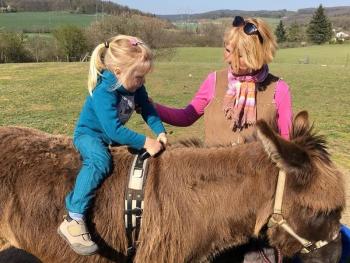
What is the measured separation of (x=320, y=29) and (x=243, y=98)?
3029 inches

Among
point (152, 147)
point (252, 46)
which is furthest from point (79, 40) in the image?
point (152, 147)

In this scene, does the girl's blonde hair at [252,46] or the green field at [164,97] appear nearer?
the girl's blonde hair at [252,46]

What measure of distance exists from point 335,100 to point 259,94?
13969 millimetres

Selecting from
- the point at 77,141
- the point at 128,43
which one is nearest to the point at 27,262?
the point at 77,141

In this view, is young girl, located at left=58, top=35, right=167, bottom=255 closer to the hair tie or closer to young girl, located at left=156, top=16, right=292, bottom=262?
the hair tie

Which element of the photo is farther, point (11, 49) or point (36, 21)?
point (36, 21)

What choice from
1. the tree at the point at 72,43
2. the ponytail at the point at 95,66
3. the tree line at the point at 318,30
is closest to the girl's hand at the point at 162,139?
the ponytail at the point at 95,66

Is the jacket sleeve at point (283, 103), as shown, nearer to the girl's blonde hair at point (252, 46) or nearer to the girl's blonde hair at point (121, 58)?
the girl's blonde hair at point (252, 46)

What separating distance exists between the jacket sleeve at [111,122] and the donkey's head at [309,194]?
79 centimetres

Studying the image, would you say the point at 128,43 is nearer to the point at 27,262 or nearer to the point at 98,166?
the point at 98,166

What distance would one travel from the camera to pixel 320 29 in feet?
244

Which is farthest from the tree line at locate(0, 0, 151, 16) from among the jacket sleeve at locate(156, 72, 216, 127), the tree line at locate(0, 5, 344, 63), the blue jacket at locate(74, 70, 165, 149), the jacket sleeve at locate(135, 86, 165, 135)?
the blue jacket at locate(74, 70, 165, 149)

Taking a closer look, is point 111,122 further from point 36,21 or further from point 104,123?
point 36,21

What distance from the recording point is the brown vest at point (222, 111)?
10.5ft
